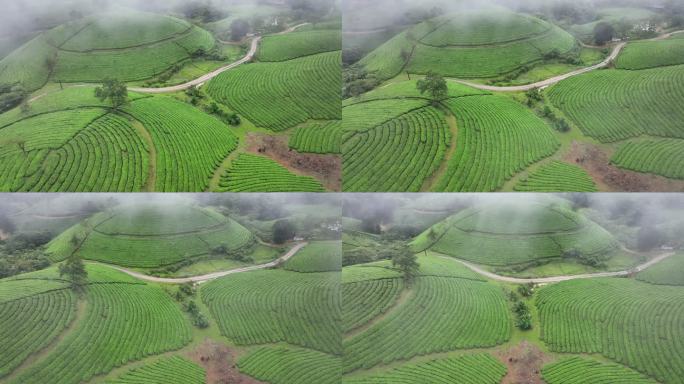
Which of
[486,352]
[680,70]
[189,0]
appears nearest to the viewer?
[486,352]

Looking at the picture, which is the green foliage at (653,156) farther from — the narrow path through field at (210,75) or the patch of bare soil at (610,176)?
the narrow path through field at (210,75)

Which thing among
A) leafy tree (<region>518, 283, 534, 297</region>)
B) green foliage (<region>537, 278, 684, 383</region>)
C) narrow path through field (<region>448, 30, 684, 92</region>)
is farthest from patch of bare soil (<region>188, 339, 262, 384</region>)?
narrow path through field (<region>448, 30, 684, 92</region>)

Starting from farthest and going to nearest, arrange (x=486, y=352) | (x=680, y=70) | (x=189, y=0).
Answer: (x=189, y=0) < (x=680, y=70) < (x=486, y=352)

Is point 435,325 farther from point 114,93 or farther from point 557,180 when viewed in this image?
point 114,93

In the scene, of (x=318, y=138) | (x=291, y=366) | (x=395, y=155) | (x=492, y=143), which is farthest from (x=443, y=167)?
(x=291, y=366)

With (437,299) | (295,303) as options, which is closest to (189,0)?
(295,303)

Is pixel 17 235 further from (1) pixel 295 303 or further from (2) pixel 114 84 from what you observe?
(1) pixel 295 303

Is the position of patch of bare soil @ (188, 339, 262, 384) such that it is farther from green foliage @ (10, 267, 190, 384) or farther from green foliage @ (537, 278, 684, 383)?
green foliage @ (537, 278, 684, 383)
